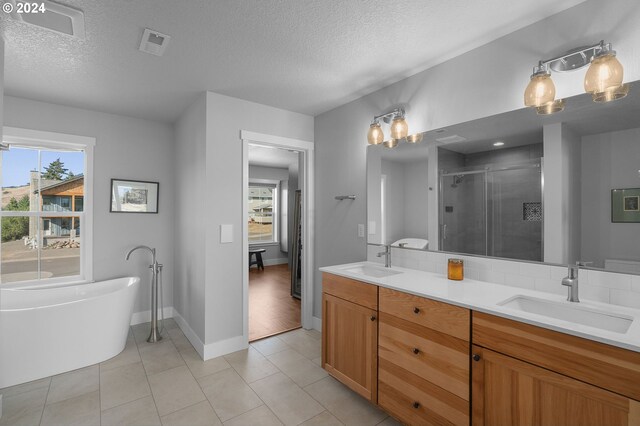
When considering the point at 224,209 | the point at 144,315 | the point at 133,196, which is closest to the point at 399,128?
the point at 224,209

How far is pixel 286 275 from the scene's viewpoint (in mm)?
6645

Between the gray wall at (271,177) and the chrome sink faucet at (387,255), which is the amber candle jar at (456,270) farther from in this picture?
the gray wall at (271,177)

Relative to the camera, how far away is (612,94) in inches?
60.5

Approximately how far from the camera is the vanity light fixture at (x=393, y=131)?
8.20 ft

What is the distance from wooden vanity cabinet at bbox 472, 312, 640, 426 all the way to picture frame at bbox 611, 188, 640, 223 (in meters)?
0.77

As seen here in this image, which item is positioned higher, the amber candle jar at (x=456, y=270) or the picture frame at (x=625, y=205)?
the picture frame at (x=625, y=205)

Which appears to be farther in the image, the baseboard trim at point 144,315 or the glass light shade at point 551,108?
the baseboard trim at point 144,315

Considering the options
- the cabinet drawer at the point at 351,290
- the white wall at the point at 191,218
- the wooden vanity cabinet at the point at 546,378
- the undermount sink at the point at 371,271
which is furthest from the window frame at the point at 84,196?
the wooden vanity cabinet at the point at 546,378

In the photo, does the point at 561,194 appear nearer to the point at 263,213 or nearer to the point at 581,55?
the point at 581,55

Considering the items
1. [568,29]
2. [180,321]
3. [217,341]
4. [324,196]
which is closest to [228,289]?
[217,341]

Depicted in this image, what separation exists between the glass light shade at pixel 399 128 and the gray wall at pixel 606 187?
3.83 ft

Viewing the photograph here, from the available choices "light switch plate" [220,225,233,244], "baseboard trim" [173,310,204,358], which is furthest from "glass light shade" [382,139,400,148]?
"baseboard trim" [173,310,204,358]

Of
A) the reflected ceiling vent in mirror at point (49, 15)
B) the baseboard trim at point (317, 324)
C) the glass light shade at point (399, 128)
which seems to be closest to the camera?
the reflected ceiling vent in mirror at point (49, 15)

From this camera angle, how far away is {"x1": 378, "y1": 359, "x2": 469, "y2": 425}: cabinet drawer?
158 centimetres
